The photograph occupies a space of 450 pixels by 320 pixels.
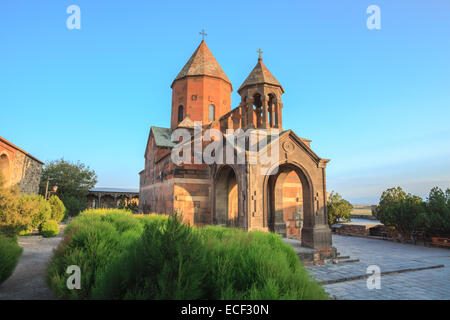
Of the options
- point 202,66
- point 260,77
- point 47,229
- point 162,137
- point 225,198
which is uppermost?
point 202,66

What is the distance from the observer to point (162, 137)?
20578mm

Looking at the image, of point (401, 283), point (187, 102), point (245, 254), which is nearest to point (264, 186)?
point (401, 283)

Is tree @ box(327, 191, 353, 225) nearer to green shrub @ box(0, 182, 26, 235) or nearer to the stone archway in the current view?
green shrub @ box(0, 182, 26, 235)

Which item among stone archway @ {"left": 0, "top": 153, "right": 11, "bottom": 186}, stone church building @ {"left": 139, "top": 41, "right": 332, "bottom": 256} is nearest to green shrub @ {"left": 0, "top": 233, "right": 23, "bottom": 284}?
stone church building @ {"left": 139, "top": 41, "right": 332, "bottom": 256}

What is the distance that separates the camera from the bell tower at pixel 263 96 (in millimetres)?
12781

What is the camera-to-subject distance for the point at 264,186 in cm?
1023

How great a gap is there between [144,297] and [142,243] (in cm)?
66

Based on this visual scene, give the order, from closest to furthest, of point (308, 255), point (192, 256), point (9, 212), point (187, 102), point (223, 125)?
point (192, 256)
point (308, 255)
point (9, 212)
point (223, 125)
point (187, 102)

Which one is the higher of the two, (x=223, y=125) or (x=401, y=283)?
(x=223, y=125)

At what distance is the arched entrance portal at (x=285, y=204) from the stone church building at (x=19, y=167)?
637 inches

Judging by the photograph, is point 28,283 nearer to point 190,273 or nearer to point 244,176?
point 190,273

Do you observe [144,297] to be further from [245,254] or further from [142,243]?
[245,254]

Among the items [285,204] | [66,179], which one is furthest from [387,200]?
[66,179]

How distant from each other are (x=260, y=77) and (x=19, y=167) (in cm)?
2058
